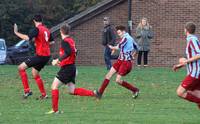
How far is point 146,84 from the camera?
2039 cm

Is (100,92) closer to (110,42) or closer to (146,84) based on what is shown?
(146,84)

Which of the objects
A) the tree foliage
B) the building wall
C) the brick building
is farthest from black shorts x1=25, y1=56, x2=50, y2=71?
the tree foliage

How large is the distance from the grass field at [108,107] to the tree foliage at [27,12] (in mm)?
33632

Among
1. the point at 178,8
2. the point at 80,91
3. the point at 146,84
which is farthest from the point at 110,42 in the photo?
the point at 80,91

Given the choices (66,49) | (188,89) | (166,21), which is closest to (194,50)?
(188,89)

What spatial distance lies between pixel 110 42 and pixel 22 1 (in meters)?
29.8

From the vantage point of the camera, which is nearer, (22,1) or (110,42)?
(110,42)

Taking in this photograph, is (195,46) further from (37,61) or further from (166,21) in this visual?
(166,21)

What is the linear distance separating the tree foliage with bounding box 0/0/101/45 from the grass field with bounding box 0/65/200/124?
1324 inches

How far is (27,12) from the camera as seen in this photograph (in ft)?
182

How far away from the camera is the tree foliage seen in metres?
54.7

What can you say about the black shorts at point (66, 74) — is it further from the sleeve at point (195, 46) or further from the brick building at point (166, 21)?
the brick building at point (166, 21)

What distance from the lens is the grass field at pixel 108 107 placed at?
13.1 m

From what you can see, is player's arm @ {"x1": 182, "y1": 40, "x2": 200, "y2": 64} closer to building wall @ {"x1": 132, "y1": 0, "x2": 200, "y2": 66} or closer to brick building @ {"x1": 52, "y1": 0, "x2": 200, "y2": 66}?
brick building @ {"x1": 52, "y1": 0, "x2": 200, "y2": 66}
